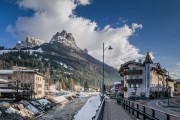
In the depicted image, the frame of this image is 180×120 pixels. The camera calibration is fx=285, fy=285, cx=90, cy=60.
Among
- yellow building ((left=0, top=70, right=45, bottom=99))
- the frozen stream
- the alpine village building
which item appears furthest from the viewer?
yellow building ((left=0, top=70, right=45, bottom=99))

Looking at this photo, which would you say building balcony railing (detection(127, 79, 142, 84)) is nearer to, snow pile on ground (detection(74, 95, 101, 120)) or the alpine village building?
the alpine village building

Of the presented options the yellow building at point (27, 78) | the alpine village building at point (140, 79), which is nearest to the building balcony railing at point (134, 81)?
the alpine village building at point (140, 79)

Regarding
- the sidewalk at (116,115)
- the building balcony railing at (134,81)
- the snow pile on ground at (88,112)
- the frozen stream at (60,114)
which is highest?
the building balcony railing at (134,81)

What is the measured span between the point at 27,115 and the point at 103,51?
1067 inches

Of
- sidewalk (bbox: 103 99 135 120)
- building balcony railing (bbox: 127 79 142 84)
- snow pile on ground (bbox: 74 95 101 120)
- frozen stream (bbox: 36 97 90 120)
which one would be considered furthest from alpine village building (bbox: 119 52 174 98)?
sidewalk (bbox: 103 99 135 120)

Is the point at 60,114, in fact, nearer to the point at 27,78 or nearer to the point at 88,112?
the point at 88,112

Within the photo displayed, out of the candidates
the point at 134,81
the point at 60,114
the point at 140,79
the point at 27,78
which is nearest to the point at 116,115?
the point at 60,114

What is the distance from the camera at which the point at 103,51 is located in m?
45.9

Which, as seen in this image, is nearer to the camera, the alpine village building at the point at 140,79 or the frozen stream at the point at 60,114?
the frozen stream at the point at 60,114

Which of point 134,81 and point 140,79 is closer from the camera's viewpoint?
point 140,79

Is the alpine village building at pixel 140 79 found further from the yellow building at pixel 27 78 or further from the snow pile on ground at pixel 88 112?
the snow pile on ground at pixel 88 112

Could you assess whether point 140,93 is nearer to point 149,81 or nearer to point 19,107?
point 149,81

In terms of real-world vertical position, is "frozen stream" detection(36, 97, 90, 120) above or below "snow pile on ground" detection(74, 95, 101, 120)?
below

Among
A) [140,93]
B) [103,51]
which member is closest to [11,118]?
[103,51]
